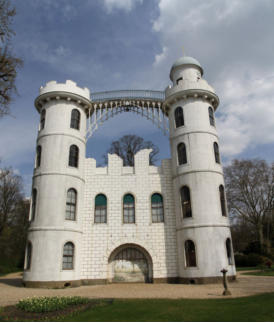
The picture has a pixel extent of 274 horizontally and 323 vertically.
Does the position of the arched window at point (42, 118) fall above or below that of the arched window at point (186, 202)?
above

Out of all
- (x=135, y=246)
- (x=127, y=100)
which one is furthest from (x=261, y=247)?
(x=127, y=100)

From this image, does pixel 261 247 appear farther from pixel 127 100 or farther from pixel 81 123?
pixel 81 123

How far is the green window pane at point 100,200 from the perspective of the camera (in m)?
22.2

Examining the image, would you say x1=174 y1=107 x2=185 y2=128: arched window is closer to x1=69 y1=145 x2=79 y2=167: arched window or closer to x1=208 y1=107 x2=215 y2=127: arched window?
x1=208 y1=107 x2=215 y2=127: arched window

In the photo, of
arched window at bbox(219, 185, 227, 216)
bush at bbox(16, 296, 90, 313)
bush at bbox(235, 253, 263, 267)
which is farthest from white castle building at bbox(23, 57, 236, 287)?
bush at bbox(235, 253, 263, 267)

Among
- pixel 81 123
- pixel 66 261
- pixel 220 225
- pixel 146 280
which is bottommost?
pixel 146 280

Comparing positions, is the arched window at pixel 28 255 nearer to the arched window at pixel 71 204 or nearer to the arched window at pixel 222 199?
the arched window at pixel 71 204

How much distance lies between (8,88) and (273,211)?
38.5 meters

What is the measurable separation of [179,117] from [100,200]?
9.75 m

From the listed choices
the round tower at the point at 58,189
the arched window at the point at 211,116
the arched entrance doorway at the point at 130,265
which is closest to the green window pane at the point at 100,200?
the round tower at the point at 58,189

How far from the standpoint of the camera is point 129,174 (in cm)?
2278

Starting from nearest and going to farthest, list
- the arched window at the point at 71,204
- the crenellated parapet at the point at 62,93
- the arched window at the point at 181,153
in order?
1. the arched window at the point at 71,204
2. the arched window at the point at 181,153
3. the crenellated parapet at the point at 62,93

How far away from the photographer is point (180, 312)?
8844 mm

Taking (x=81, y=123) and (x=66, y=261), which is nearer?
(x=66, y=261)
